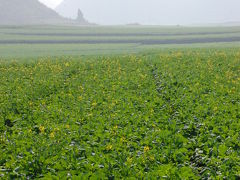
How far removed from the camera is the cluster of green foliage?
26.9 ft

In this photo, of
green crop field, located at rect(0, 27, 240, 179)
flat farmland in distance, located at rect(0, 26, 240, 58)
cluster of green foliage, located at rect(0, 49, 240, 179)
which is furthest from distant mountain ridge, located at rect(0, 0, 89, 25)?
green crop field, located at rect(0, 27, 240, 179)

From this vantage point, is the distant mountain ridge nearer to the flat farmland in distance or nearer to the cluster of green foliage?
the flat farmland in distance

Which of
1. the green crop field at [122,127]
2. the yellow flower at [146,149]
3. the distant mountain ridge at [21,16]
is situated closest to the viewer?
the green crop field at [122,127]

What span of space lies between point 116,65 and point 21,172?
55.8ft

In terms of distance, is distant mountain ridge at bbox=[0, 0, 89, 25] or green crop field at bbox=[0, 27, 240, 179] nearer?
green crop field at bbox=[0, 27, 240, 179]

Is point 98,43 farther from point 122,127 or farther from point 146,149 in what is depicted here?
point 146,149

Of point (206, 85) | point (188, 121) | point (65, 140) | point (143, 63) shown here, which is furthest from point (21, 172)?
point (143, 63)

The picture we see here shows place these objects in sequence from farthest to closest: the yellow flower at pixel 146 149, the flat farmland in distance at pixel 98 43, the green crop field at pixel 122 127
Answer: the flat farmland in distance at pixel 98 43
the yellow flower at pixel 146 149
the green crop field at pixel 122 127

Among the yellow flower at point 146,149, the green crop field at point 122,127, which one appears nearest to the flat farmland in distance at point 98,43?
the green crop field at point 122,127

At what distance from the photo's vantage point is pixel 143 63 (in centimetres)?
2584

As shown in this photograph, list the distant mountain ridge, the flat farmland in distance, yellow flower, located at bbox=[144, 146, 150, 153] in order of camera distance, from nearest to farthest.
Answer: yellow flower, located at bbox=[144, 146, 150, 153] < the flat farmland in distance < the distant mountain ridge

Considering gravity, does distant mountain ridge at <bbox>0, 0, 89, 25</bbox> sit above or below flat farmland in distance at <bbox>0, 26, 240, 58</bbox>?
above

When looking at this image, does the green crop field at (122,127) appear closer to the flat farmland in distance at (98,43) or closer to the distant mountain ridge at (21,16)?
the flat farmland in distance at (98,43)

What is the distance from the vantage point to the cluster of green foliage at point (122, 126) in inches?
322
